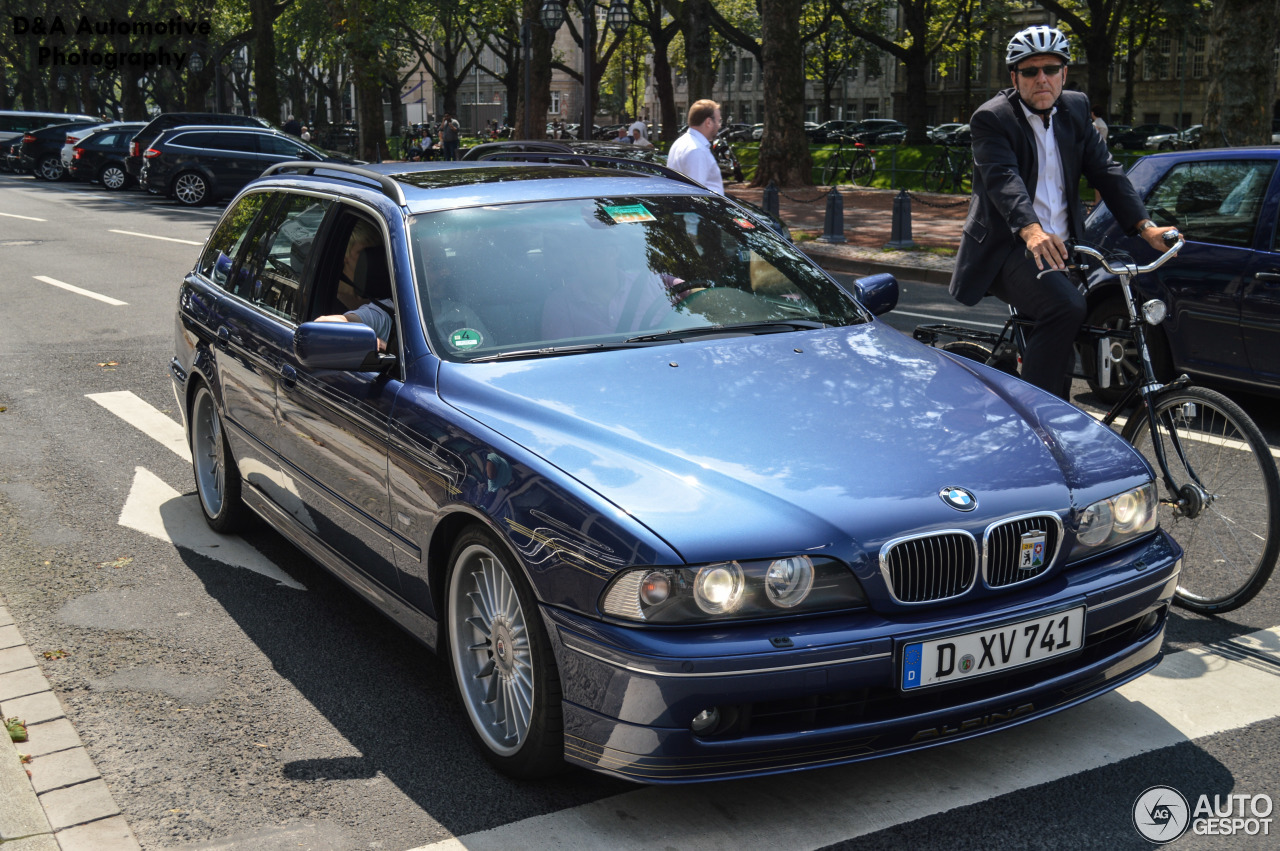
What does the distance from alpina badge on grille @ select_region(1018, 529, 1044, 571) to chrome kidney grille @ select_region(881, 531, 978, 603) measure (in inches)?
6.5

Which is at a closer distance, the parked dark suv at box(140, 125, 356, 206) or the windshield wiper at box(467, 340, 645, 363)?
the windshield wiper at box(467, 340, 645, 363)

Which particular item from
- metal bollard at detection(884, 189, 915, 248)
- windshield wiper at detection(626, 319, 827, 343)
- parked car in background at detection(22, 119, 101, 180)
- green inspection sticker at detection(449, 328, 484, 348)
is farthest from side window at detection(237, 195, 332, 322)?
parked car in background at detection(22, 119, 101, 180)

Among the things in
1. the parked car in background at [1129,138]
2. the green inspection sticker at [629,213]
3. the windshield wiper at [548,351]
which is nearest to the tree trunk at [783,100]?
the green inspection sticker at [629,213]

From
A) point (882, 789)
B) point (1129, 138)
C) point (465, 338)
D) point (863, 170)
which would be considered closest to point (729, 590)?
point (882, 789)

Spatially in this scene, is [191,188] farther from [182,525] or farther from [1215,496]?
[1215,496]

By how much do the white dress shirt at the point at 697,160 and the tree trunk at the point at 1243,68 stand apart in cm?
916

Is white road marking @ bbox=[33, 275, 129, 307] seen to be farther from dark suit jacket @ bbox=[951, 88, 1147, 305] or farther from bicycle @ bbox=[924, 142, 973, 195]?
bicycle @ bbox=[924, 142, 973, 195]

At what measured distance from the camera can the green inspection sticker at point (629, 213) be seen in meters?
4.66

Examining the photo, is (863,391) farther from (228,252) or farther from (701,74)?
(701,74)

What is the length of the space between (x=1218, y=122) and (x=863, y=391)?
16182 millimetres

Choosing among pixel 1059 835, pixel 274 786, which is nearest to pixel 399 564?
pixel 274 786

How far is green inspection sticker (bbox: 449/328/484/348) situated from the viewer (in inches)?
161

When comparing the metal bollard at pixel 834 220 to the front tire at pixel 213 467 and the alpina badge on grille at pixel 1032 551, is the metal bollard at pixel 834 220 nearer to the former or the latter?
the front tire at pixel 213 467

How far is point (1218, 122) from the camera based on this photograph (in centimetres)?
1792
